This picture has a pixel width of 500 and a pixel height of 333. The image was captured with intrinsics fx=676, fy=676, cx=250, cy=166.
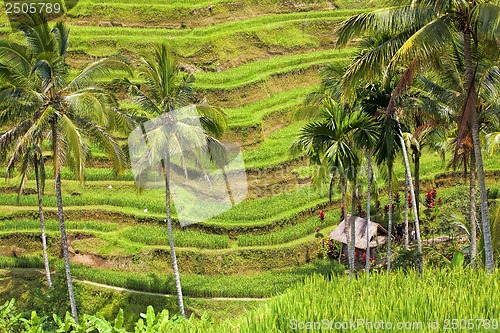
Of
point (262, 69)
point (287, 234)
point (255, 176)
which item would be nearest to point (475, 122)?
point (287, 234)

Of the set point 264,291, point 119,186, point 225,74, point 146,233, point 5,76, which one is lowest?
point 264,291

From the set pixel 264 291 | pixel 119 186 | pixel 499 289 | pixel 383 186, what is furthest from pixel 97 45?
pixel 499 289

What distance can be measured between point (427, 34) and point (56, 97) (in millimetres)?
9613

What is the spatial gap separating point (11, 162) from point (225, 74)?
18824 millimetres

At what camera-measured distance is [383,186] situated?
1115 inches

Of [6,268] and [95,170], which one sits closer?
[6,268]

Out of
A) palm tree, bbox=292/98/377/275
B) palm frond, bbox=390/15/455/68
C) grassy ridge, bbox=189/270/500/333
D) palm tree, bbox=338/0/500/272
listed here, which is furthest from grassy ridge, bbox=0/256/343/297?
palm frond, bbox=390/15/455/68

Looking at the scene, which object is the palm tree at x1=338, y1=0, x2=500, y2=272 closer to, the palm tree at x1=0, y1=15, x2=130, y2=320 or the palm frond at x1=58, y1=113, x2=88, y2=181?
the palm tree at x1=0, y1=15, x2=130, y2=320

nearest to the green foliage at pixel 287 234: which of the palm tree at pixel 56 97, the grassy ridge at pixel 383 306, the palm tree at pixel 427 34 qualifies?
the palm tree at pixel 56 97

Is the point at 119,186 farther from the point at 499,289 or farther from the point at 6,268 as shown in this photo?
the point at 499,289

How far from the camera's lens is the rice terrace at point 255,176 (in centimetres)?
1252

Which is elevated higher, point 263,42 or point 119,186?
point 263,42

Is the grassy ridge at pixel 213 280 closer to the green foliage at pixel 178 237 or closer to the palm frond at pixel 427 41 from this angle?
the green foliage at pixel 178 237
